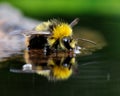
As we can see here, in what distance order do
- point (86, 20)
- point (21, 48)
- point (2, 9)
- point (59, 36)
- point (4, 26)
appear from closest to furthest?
point (59, 36), point (21, 48), point (4, 26), point (2, 9), point (86, 20)

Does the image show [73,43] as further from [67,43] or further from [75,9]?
[75,9]

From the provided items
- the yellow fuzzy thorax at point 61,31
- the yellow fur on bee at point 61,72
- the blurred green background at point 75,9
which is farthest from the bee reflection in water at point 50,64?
the blurred green background at point 75,9

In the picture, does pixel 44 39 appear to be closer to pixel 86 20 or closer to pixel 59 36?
pixel 59 36

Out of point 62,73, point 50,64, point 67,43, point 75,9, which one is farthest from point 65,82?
point 75,9

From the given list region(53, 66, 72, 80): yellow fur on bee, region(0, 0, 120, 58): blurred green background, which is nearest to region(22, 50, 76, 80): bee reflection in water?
region(53, 66, 72, 80): yellow fur on bee

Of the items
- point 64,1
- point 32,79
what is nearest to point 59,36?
point 32,79
